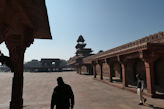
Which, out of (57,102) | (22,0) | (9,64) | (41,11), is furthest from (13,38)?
(57,102)

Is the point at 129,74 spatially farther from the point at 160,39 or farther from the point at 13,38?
the point at 13,38

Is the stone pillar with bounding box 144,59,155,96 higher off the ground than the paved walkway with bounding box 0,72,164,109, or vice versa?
the stone pillar with bounding box 144,59,155,96

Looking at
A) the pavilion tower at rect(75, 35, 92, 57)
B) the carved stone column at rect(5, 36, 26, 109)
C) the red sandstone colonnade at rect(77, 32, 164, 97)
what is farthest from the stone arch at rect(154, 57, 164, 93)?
the pavilion tower at rect(75, 35, 92, 57)

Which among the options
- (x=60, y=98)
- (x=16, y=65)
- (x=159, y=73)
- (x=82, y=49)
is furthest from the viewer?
(x=82, y=49)

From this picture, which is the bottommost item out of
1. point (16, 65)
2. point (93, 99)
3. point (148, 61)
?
point (93, 99)

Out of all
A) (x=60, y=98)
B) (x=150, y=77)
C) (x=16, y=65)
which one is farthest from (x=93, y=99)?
(x=16, y=65)

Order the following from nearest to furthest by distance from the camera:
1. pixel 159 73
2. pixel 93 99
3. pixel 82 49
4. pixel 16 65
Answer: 1. pixel 16 65
2. pixel 93 99
3. pixel 159 73
4. pixel 82 49

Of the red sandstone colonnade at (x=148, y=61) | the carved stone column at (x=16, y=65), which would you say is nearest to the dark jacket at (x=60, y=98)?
the carved stone column at (x=16, y=65)

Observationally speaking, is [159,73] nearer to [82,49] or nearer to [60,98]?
[60,98]

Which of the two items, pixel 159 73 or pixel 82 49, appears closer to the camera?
pixel 159 73

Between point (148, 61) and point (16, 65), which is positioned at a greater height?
point (148, 61)

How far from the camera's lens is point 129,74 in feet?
53.5

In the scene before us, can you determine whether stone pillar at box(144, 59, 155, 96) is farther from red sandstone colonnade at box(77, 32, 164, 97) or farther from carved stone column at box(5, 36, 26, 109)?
carved stone column at box(5, 36, 26, 109)

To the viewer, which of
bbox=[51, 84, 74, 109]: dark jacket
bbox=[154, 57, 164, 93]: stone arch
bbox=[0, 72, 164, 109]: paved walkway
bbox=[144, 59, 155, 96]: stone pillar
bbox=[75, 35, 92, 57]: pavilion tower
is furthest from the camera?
bbox=[75, 35, 92, 57]: pavilion tower
